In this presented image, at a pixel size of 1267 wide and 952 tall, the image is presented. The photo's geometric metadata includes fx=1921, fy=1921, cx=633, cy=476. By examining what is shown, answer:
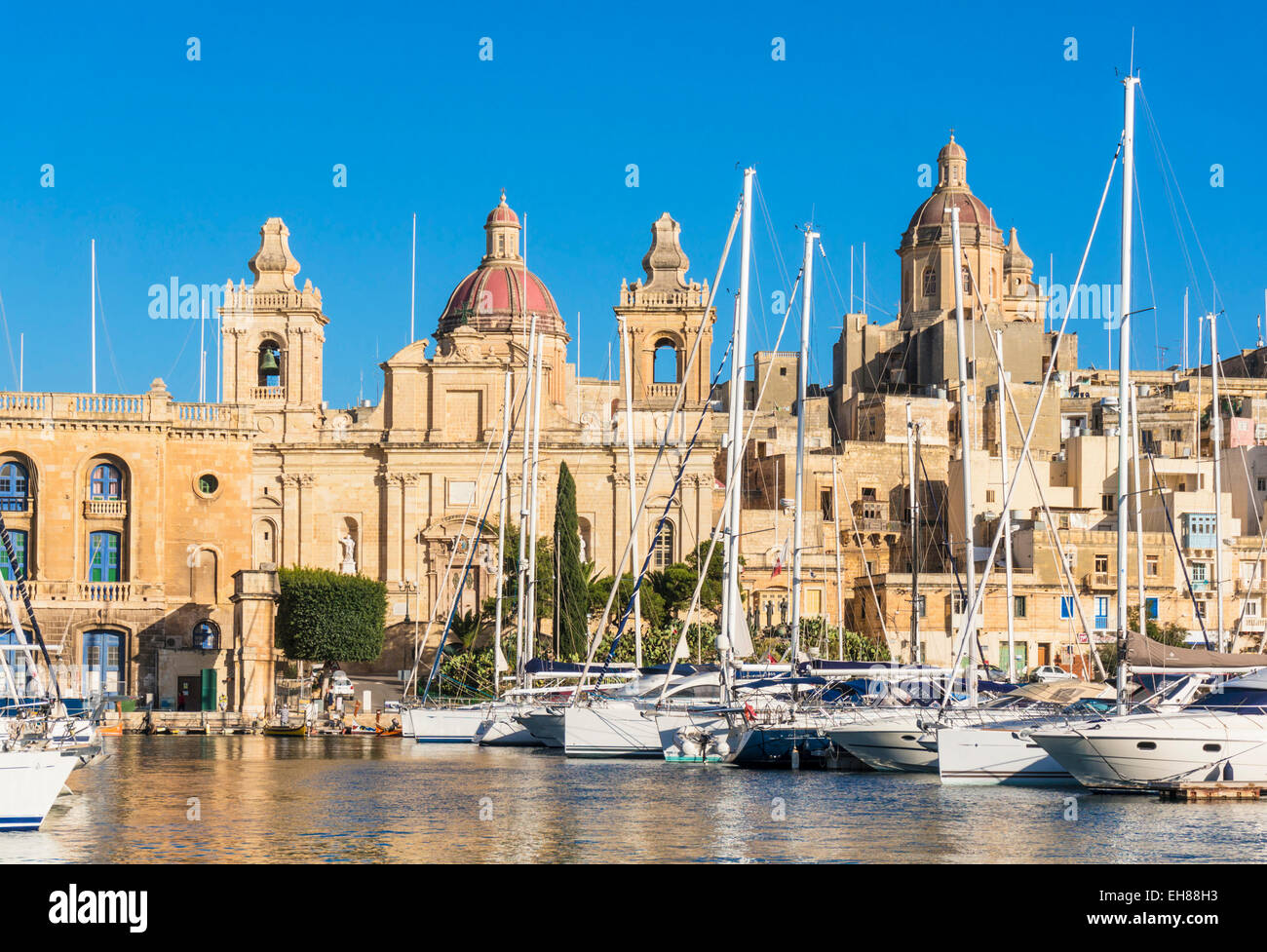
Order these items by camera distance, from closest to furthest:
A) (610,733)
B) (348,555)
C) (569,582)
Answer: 1. (610,733)
2. (569,582)
3. (348,555)

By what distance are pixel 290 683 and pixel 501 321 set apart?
23.0 metres

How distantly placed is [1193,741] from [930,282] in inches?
2535

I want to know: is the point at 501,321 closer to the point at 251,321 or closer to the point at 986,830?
the point at 251,321

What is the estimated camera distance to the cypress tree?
59.4 meters

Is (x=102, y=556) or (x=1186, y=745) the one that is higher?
(x=102, y=556)

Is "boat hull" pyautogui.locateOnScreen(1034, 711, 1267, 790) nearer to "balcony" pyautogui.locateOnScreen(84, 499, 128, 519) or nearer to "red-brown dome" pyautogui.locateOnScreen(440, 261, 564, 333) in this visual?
"balcony" pyautogui.locateOnScreen(84, 499, 128, 519)

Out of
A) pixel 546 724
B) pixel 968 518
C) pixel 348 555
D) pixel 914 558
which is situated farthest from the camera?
pixel 348 555

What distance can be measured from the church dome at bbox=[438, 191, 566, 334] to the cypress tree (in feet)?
59.1

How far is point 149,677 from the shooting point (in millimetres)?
61000

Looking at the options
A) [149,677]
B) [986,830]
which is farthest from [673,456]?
[986,830]

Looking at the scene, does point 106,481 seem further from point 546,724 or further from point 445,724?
point 546,724

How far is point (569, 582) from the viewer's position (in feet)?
199

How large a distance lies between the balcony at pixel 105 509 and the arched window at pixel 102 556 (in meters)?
0.59

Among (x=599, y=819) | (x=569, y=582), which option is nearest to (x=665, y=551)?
(x=569, y=582)
